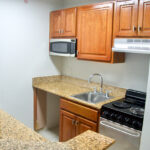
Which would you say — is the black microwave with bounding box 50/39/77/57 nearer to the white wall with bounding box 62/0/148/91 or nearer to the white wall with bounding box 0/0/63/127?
the white wall with bounding box 0/0/63/127

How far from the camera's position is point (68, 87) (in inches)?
126

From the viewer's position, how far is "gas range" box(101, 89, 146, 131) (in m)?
1.93

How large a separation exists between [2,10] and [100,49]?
5.04 ft

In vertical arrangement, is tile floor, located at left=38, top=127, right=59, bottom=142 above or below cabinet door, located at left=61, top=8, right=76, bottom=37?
below

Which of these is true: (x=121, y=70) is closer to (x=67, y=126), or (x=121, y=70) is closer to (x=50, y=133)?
(x=67, y=126)

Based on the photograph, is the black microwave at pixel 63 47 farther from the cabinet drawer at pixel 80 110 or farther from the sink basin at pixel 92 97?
the cabinet drawer at pixel 80 110

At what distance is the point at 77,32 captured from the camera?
282 cm

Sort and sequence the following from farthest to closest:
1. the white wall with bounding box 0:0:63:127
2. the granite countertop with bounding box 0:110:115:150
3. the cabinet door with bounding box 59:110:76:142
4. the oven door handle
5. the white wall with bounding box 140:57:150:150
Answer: the white wall with bounding box 0:0:63:127 → the cabinet door with bounding box 59:110:76:142 → the oven door handle → the white wall with bounding box 140:57:150:150 → the granite countertop with bounding box 0:110:115:150

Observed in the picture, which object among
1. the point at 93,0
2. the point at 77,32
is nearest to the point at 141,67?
the point at 77,32

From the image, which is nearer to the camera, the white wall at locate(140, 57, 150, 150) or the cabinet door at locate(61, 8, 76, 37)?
the white wall at locate(140, 57, 150, 150)

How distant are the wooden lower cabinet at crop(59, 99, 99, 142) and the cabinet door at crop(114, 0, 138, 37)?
105cm

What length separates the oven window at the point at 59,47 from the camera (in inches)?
118

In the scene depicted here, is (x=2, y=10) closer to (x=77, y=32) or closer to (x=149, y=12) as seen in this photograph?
(x=77, y=32)

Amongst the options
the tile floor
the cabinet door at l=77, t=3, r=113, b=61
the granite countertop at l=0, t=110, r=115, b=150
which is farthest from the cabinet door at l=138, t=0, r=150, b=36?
the tile floor
